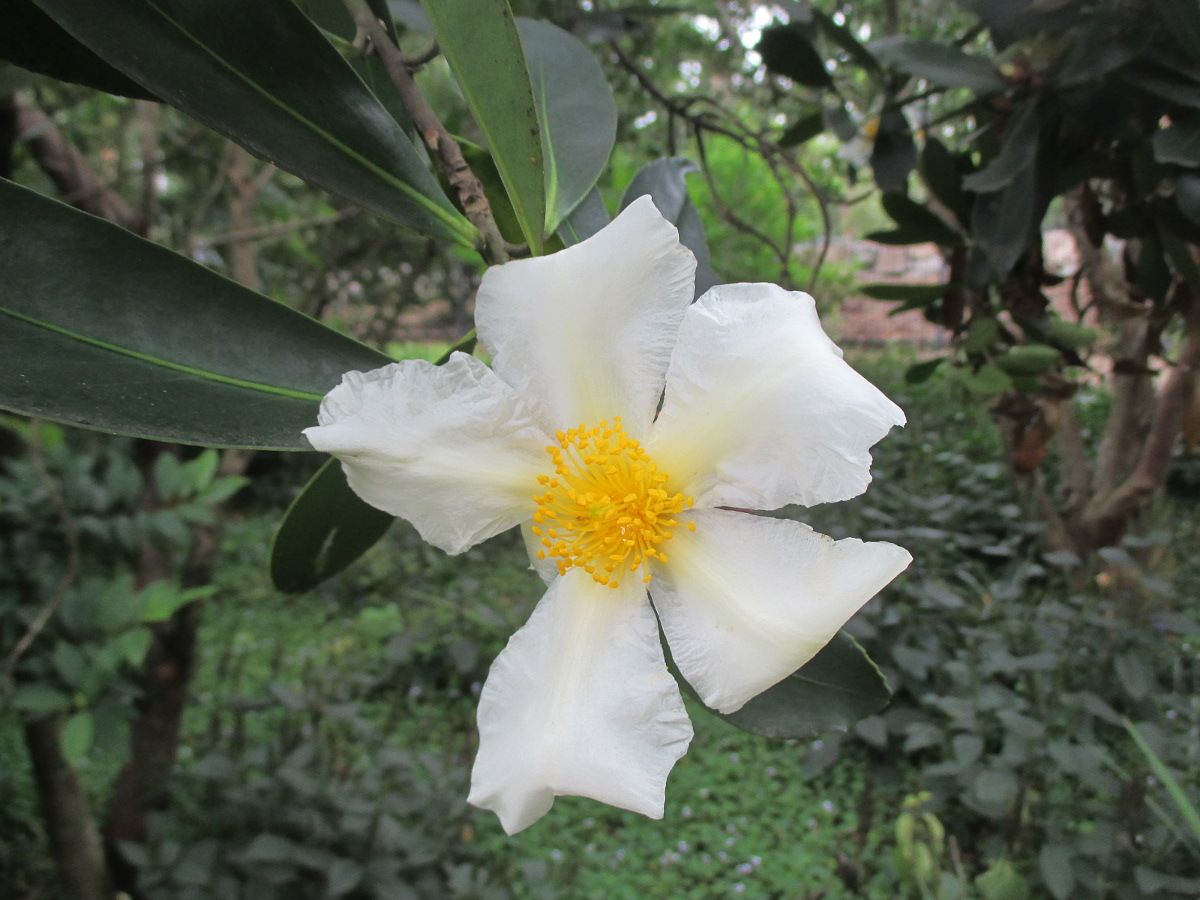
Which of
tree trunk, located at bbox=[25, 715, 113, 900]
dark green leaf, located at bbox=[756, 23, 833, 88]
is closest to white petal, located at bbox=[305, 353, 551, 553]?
Answer: dark green leaf, located at bbox=[756, 23, 833, 88]

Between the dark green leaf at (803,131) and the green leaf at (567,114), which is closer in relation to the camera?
the green leaf at (567,114)

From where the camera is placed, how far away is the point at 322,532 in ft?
1.94

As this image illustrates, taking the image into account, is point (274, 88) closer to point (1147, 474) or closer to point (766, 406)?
point (766, 406)

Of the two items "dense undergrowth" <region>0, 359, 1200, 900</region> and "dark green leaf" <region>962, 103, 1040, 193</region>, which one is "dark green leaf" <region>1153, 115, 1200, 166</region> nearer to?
"dark green leaf" <region>962, 103, 1040, 193</region>

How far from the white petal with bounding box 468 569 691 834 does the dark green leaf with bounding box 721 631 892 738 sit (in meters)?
0.07

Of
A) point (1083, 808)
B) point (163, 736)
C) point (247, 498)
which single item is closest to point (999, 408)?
point (1083, 808)

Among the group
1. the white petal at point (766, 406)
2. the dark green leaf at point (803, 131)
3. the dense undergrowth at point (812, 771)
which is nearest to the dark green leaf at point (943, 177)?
the dark green leaf at point (803, 131)

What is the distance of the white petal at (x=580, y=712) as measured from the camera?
438mm

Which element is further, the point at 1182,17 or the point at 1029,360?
the point at 1029,360

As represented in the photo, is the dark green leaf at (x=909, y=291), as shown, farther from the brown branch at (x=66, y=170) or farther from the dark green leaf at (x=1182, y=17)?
the brown branch at (x=66, y=170)

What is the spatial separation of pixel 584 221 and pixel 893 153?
71 centimetres

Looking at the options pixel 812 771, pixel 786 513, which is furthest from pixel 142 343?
pixel 812 771

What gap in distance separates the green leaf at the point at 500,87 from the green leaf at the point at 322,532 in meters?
0.21

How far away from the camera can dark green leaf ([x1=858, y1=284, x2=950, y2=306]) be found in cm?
132
